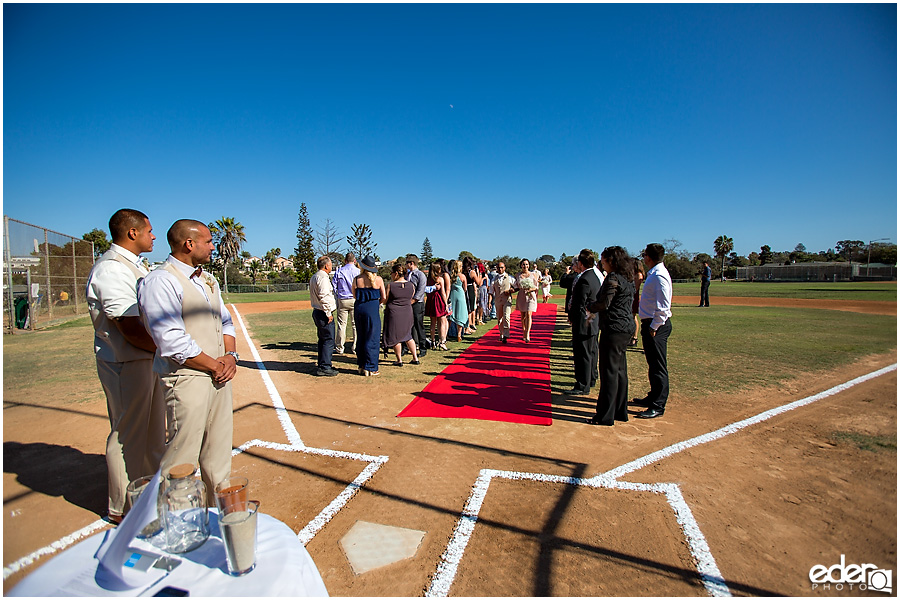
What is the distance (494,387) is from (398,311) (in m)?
2.41

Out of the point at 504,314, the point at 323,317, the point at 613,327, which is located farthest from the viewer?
the point at 504,314

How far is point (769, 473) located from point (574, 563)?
7.49 ft

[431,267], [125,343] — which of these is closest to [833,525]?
[125,343]

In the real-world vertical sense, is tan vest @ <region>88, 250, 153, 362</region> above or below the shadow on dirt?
above

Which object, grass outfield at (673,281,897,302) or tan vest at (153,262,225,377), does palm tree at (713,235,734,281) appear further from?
tan vest at (153,262,225,377)

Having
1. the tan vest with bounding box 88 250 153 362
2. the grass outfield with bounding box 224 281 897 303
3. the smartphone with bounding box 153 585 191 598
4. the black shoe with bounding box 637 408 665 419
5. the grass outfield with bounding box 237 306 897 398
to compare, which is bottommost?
the black shoe with bounding box 637 408 665 419

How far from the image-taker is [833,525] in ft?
9.71

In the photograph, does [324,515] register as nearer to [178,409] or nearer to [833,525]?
[178,409]

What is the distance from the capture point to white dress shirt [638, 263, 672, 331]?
505 centimetres

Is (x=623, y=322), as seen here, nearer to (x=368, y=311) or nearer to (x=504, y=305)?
(x=368, y=311)

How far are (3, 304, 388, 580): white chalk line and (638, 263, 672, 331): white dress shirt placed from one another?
3.49m

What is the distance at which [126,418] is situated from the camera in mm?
3152

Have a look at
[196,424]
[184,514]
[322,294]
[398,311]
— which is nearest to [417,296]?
[398,311]

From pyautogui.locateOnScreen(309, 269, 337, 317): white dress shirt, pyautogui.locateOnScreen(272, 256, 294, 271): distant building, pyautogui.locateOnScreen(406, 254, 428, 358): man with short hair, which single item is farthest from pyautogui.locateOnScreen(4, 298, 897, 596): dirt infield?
pyautogui.locateOnScreen(272, 256, 294, 271): distant building
